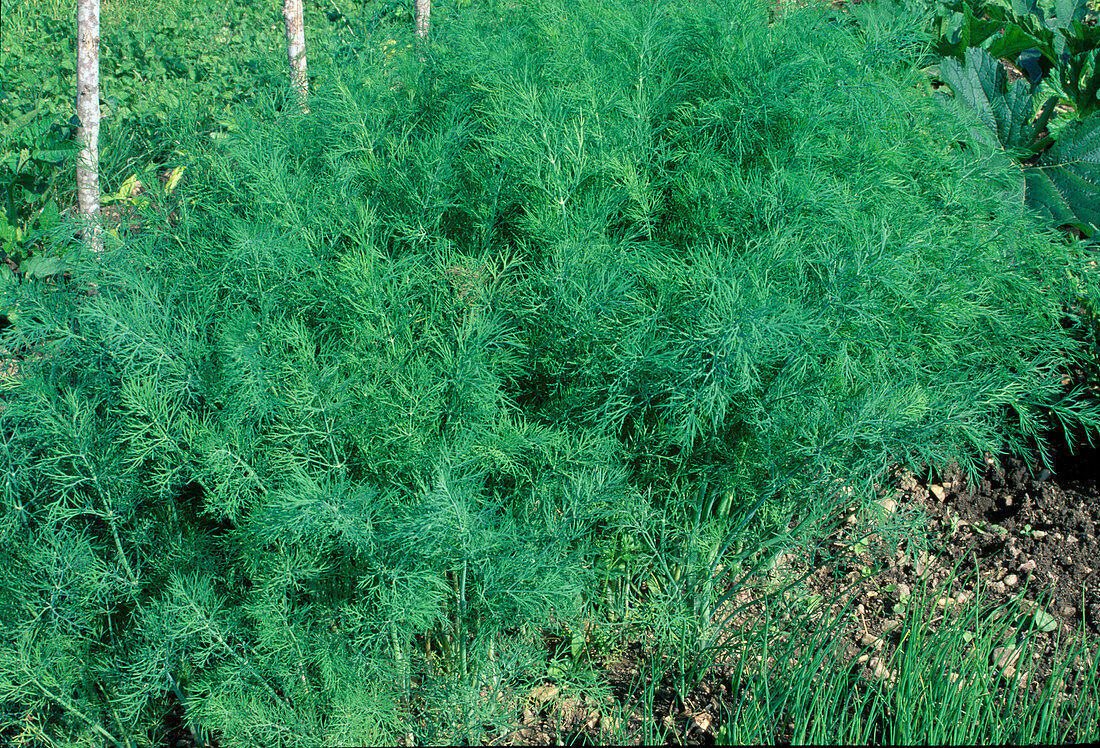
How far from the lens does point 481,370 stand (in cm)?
223

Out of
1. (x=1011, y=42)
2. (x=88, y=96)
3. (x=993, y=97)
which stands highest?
(x=1011, y=42)

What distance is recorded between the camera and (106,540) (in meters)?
2.53

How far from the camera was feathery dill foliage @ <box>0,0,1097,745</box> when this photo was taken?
2193 millimetres

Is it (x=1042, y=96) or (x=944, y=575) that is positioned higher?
(x=1042, y=96)

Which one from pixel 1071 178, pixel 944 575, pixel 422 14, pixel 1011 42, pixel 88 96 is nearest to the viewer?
pixel 944 575

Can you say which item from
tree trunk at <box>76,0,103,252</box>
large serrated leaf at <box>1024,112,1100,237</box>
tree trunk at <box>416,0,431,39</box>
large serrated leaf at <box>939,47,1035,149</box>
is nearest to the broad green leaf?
large serrated leaf at <box>939,47,1035,149</box>

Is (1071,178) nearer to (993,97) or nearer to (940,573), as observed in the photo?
(993,97)

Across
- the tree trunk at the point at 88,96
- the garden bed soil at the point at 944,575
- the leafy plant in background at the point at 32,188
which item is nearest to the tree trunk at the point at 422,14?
the tree trunk at the point at 88,96

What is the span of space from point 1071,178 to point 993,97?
1.55 ft

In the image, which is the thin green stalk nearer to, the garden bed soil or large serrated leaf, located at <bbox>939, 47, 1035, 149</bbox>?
the garden bed soil

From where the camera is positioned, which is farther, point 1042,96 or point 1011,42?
point 1042,96

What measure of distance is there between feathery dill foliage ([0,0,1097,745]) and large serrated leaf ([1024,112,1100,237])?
2.83 ft

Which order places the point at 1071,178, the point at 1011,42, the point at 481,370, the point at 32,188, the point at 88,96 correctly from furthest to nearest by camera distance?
the point at 32,188
the point at 1011,42
the point at 88,96
the point at 1071,178
the point at 481,370

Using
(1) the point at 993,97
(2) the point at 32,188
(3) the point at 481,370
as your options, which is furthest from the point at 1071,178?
(2) the point at 32,188
